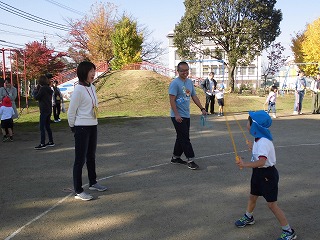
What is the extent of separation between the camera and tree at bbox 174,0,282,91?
1337 inches

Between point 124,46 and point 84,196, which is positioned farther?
point 124,46

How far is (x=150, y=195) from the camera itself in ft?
16.5

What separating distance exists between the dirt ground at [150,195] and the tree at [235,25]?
27.1 metres

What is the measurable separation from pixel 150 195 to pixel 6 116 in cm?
628

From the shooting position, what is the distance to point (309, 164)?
21.7ft

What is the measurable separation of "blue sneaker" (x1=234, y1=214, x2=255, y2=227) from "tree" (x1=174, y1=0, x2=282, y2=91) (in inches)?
1264

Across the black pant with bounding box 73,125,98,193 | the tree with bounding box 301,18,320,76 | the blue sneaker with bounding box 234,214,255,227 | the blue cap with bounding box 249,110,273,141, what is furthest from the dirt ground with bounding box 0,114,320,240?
the tree with bounding box 301,18,320,76

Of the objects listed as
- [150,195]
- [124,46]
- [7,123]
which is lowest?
[150,195]

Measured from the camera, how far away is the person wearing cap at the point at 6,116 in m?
9.54

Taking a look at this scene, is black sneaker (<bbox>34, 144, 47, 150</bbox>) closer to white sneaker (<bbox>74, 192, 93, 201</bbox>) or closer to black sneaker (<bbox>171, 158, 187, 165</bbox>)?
black sneaker (<bbox>171, 158, 187, 165</bbox>)

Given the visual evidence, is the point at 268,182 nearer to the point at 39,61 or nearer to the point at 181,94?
the point at 181,94

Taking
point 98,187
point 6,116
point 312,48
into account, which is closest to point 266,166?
point 98,187

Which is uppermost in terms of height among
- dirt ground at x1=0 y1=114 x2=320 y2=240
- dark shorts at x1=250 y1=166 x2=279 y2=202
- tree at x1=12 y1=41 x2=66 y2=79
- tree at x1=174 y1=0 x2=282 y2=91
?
tree at x1=174 y1=0 x2=282 y2=91

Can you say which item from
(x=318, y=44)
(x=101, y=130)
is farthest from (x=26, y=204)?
(x=318, y=44)
